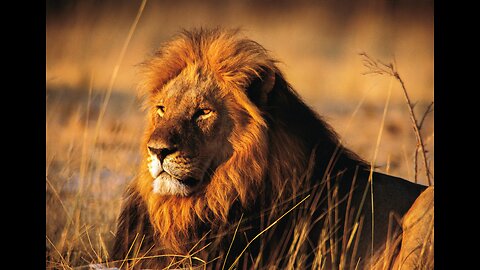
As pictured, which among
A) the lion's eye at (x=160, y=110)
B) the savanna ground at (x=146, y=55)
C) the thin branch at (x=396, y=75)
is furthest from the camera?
the savanna ground at (x=146, y=55)

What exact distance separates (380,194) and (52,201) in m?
2.29

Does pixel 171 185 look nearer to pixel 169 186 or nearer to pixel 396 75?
pixel 169 186

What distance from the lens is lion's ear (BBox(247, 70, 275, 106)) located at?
398cm

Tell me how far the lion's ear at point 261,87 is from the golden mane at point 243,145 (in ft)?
0.04

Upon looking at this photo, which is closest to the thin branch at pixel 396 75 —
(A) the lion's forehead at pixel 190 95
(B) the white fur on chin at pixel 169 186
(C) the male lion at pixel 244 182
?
(C) the male lion at pixel 244 182

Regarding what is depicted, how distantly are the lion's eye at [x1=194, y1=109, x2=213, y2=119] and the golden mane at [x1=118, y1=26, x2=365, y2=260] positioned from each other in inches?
5.4

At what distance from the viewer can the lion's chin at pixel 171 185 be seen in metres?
3.76

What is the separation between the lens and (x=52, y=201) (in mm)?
5180

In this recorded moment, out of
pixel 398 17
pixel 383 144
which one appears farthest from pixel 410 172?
pixel 398 17

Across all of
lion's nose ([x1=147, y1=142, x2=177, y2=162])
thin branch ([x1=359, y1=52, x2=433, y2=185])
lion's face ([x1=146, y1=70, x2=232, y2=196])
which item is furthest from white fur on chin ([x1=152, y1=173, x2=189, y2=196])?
thin branch ([x1=359, y1=52, x2=433, y2=185])

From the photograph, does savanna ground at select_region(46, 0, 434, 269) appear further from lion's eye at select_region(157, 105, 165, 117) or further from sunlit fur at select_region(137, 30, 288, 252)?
lion's eye at select_region(157, 105, 165, 117)

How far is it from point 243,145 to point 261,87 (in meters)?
0.33

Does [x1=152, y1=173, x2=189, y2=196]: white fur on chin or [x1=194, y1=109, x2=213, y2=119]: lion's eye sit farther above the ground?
[x1=194, y1=109, x2=213, y2=119]: lion's eye

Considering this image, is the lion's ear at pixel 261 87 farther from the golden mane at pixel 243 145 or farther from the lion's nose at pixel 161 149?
the lion's nose at pixel 161 149
